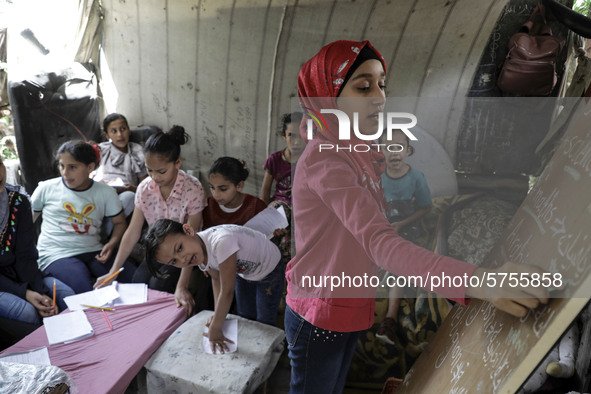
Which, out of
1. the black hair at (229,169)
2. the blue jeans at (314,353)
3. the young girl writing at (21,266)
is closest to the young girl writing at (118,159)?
the young girl writing at (21,266)

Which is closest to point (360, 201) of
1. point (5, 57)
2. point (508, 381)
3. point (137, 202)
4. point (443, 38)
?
point (508, 381)

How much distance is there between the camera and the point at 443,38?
2463 mm

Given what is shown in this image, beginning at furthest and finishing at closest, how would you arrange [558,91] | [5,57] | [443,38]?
1. [5,57]
2. [443,38]
3. [558,91]

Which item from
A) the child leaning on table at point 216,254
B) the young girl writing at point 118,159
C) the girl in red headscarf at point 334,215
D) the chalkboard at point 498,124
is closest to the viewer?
the girl in red headscarf at point 334,215

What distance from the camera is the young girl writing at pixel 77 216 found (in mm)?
2178

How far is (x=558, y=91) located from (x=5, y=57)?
387 centimetres

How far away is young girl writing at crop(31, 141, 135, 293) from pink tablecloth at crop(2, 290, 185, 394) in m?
0.49

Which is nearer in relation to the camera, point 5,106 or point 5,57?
point 5,57

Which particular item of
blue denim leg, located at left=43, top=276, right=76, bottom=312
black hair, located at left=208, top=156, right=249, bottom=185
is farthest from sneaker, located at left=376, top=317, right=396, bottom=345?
blue denim leg, located at left=43, top=276, right=76, bottom=312

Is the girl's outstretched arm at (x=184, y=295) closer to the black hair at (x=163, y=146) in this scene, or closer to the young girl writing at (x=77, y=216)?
the young girl writing at (x=77, y=216)

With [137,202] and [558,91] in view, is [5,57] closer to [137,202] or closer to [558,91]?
[137,202]

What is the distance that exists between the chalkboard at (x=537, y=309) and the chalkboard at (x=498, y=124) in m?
1.60

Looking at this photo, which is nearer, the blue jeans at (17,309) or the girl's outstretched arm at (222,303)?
the girl's outstretched arm at (222,303)

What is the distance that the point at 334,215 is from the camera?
0.91 meters
